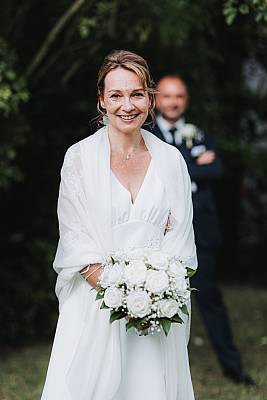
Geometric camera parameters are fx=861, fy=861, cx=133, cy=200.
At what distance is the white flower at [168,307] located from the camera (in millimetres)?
3762

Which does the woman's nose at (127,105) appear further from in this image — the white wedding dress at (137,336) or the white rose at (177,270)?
the white rose at (177,270)

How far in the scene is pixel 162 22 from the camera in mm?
7598

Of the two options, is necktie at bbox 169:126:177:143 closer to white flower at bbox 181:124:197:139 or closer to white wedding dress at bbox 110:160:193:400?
white flower at bbox 181:124:197:139

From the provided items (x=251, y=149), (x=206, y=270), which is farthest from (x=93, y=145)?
(x=251, y=149)

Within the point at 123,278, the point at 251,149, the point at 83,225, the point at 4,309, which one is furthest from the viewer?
the point at 251,149

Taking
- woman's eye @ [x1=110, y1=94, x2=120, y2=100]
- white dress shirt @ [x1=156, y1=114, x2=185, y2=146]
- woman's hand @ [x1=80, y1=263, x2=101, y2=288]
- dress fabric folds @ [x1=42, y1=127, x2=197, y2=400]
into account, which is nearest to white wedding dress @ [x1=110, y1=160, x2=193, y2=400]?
dress fabric folds @ [x1=42, y1=127, x2=197, y2=400]

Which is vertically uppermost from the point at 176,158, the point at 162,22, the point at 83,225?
the point at 162,22

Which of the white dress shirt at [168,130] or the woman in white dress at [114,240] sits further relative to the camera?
the white dress shirt at [168,130]

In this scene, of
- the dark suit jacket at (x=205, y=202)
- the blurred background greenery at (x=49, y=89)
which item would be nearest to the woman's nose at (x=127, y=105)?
the dark suit jacket at (x=205, y=202)

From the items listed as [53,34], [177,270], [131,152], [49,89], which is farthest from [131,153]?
[49,89]

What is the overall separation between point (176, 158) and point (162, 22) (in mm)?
3540

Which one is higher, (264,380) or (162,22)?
(162,22)

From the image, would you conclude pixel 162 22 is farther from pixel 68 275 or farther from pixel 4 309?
pixel 68 275

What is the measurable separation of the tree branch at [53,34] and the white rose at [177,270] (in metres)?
3.74
